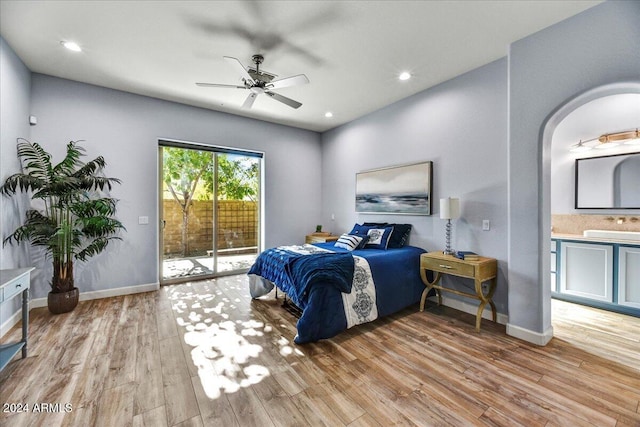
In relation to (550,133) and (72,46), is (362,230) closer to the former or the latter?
(550,133)

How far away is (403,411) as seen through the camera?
171 cm

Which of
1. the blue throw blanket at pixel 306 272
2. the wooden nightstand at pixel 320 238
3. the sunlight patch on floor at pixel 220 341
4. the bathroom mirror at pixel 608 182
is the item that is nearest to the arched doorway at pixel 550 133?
the bathroom mirror at pixel 608 182

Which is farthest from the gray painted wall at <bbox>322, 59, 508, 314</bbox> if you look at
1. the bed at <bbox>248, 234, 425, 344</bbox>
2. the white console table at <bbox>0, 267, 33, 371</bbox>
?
the white console table at <bbox>0, 267, 33, 371</bbox>

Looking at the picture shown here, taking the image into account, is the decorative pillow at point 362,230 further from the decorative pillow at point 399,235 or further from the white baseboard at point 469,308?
the white baseboard at point 469,308

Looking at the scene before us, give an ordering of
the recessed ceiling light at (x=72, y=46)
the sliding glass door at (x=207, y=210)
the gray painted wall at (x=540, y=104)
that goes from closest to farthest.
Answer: the gray painted wall at (x=540, y=104) → the recessed ceiling light at (x=72, y=46) → the sliding glass door at (x=207, y=210)

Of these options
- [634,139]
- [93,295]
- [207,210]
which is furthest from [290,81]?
[634,139]

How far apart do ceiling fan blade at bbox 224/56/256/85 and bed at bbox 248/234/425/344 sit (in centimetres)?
202

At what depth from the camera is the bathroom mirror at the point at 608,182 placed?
341 cm

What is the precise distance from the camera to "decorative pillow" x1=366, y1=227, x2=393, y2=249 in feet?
12.5

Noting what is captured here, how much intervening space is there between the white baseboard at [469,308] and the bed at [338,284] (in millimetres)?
392

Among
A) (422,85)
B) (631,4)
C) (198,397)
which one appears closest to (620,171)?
(631,4)

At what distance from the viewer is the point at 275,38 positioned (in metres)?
2.66

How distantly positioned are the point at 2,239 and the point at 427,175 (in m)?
4.96

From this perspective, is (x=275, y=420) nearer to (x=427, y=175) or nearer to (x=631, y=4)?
(x=427, y=175)
